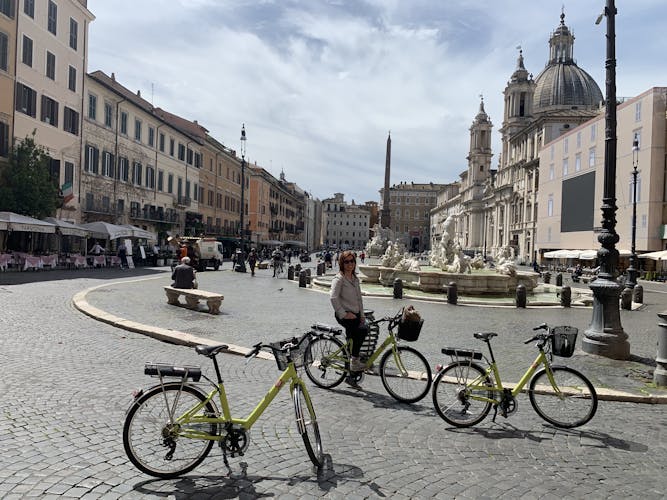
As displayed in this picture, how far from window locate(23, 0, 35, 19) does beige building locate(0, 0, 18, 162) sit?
2.42ft

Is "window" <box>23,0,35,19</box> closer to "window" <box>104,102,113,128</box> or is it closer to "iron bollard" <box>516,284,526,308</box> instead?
"window" <box>104,102,113,128</box>

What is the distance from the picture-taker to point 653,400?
257 inches

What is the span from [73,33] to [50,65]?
3720 millimetres

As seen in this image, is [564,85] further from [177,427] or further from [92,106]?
[177,427]

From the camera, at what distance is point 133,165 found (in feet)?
128

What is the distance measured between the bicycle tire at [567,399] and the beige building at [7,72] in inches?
1106

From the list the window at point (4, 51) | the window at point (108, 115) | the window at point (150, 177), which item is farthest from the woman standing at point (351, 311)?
the window at point (150, 177)

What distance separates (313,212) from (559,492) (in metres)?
144

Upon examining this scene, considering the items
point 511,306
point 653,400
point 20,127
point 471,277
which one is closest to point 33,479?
point 653,400

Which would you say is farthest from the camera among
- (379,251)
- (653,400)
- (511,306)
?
(379,251)

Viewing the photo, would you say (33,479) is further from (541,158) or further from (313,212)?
(313,212)

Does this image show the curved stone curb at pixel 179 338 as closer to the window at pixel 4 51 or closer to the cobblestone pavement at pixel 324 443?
the cobblestone pavement at pixel 324 443

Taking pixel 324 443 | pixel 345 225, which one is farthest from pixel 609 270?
pixel 345 225

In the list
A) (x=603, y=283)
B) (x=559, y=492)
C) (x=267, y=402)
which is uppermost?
(x=603, y=283)
